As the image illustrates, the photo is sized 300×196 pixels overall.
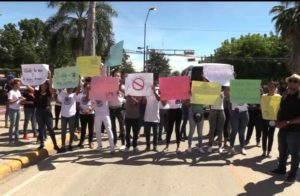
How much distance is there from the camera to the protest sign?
12884 millimetres

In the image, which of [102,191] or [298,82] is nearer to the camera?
[102,191]

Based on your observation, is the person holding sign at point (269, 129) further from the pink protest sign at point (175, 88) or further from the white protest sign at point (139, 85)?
the white protest sign at point (139, 85)

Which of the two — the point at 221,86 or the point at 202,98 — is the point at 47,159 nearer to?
the point at 202,98

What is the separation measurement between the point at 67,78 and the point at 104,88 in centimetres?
111

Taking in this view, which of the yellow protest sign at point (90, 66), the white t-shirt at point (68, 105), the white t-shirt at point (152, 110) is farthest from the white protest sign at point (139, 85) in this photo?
the white t-shirt at point (68, 105)

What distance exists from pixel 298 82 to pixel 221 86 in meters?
3.63

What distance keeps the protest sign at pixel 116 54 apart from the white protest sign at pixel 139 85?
1460 millimetres

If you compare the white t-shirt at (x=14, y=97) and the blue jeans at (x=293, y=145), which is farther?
the white t-shirt at (x=14, y=97)

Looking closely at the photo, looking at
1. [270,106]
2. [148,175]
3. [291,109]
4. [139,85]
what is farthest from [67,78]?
[291,109]

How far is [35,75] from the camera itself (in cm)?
1172

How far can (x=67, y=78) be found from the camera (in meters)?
12.0

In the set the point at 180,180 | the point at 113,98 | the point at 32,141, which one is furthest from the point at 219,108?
the point at 32,141

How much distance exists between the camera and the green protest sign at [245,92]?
37.2 feet

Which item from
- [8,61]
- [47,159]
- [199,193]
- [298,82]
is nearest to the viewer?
[199,193]
